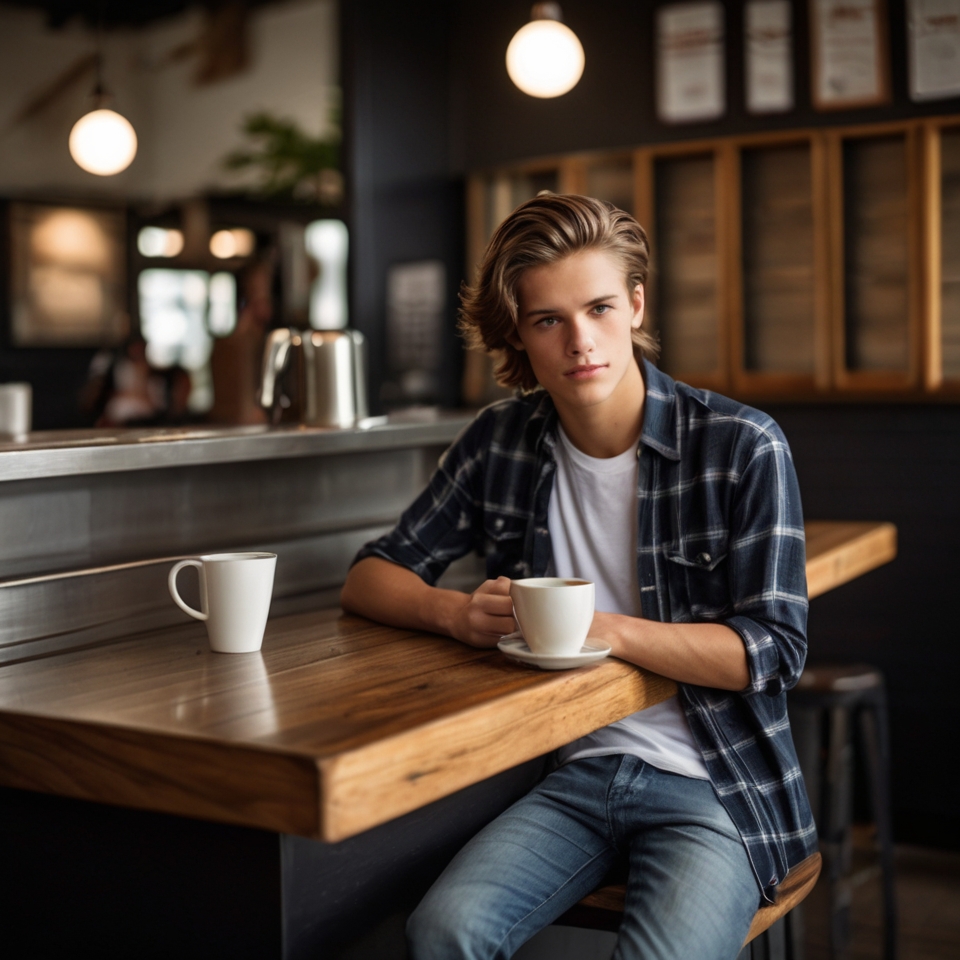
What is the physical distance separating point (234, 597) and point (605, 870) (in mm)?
600

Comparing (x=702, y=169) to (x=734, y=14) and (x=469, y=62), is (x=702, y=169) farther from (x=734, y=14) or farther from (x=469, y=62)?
(x=469, y=62)

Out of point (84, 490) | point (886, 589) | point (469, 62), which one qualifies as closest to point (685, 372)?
point (886, 589)

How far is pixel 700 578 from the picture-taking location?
5.30ft

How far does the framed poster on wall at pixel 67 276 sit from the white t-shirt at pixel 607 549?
18.3 ft

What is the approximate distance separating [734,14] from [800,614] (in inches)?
110

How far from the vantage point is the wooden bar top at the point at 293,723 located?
3.50ft

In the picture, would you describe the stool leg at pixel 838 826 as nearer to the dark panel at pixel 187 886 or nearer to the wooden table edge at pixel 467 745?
the wooden table edge at pixel 467 745

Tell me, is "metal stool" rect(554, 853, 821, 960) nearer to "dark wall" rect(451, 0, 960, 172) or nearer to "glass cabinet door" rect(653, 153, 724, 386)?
"glass cabinet door" rect(653, 153, 724, 386)

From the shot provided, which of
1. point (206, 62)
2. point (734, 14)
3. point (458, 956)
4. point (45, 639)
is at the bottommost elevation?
point (458, 956)

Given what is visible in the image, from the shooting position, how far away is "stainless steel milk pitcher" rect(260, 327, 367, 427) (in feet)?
8.08

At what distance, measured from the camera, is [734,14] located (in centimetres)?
374

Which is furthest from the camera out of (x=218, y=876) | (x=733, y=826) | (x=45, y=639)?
(x=45, y=639)


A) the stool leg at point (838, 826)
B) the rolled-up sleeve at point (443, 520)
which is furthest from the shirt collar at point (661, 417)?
the stool leg at point (838, 826)

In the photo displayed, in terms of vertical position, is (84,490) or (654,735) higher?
(84,490)
